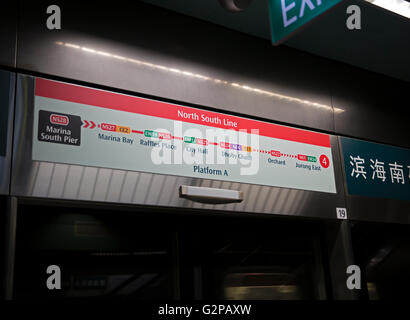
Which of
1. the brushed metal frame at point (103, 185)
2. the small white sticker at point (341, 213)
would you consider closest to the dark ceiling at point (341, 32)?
the brushed metal frame at point (103, 185)

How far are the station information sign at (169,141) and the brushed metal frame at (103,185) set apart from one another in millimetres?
34

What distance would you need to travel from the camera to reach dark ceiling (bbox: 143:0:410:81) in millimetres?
2701

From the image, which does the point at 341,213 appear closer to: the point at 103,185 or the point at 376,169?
the point at 376,169

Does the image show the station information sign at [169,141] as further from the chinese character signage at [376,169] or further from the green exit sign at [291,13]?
the green exit sign at [291,13]

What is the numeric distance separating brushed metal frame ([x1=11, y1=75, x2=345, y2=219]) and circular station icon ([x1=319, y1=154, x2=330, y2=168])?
0.36m

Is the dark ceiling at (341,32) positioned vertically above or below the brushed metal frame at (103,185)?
above

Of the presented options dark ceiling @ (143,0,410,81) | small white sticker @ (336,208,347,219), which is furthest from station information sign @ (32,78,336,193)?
dark ceiling @ (143,0,410,81)

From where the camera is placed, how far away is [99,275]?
2.31 m

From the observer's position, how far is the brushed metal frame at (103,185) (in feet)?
6.63

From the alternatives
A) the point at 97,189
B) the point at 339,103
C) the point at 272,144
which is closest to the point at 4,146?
the point at 97,189

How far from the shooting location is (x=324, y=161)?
9.77 feet

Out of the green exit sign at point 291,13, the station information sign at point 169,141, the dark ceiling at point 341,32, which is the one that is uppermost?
the dark ceiling at point 341,32
